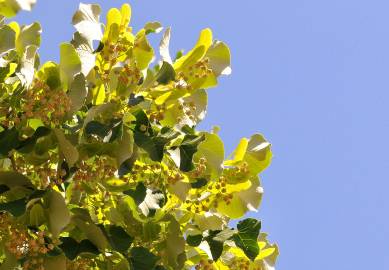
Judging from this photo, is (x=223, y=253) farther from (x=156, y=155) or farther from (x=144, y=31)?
(x=144, y=31)

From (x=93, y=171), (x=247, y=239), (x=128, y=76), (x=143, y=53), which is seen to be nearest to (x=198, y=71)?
(x=143, y=53)

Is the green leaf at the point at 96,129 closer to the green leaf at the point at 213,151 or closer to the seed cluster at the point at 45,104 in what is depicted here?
the seed cluster at the point at 45,104

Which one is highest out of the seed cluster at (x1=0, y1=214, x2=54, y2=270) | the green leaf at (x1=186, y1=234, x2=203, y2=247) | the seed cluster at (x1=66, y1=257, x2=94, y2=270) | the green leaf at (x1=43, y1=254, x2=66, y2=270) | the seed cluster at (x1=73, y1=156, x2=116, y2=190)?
the seed cluster at (x1=73, y1=156, x2=116, y2=190)

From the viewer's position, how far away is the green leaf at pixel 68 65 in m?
3.82

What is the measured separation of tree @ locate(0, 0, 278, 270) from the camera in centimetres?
379

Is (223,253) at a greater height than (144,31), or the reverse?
(144,31)

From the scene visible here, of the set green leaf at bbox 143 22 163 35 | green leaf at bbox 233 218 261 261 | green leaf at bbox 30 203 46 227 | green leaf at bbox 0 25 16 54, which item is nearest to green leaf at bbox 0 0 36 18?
green leaf at bbox 0 25 16 54

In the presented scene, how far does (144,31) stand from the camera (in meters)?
4.21

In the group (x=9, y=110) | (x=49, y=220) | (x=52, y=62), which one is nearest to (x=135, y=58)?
(x=52, y=62)

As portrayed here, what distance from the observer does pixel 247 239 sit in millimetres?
4371

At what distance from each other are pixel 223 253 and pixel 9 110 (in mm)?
1506

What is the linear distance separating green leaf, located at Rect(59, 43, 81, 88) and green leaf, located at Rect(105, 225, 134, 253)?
756 millimetres

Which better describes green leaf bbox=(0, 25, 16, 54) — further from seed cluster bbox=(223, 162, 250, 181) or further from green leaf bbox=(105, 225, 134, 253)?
seed cluster bbox=(223, 162, 250, 181)

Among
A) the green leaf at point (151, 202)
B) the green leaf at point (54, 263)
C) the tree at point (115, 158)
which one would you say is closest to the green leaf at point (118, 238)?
the tree at point (115, 158)
